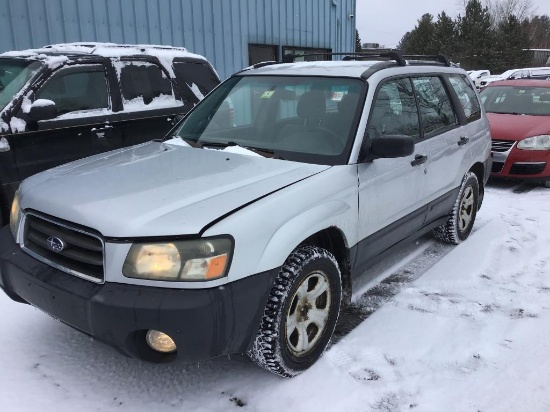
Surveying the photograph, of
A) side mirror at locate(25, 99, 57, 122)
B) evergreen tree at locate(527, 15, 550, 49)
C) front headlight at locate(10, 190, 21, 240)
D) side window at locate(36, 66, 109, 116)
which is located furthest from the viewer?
evergreen tree at locate(527, 15, 550, 49)

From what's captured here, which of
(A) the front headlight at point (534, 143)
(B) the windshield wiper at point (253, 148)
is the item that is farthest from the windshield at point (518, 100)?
(B) the windshield wiper at point (253, 148)

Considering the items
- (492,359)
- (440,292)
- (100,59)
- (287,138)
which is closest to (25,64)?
(100,59)

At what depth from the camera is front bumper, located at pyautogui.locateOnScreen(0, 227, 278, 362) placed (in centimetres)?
216

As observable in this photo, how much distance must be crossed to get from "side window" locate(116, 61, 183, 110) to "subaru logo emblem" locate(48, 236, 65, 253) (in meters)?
3.28

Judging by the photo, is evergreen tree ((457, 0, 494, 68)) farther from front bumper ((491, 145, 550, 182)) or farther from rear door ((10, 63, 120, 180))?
rear door ((10, 63, 120, 180))

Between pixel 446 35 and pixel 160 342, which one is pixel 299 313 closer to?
pixel 160 342

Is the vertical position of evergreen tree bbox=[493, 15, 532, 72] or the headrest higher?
evergreen tree bbox=[493, 15, 532, 72]

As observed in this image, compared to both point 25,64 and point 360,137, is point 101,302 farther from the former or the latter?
point 25,64

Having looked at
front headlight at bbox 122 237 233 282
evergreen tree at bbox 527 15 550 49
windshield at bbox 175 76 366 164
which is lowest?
front headlight at bbox 122 237 233 282

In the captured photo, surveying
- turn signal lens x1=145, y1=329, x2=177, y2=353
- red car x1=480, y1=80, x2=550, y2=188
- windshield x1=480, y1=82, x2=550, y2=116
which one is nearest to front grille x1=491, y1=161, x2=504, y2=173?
red car x1=480, y1=80, x2=550, y2=188

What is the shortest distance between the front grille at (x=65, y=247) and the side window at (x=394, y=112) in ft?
6.12

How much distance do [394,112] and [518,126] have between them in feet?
15.3

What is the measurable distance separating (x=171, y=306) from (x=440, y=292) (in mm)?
2430

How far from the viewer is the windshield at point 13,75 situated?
15.5 feet
